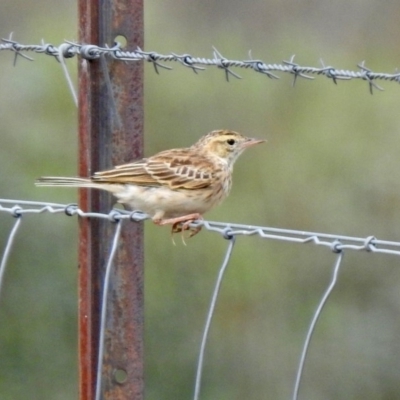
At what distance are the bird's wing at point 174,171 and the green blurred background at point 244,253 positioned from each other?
8.21 feet

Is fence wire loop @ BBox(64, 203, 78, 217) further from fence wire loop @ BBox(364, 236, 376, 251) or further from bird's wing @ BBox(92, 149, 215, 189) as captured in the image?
fence wire loop @ BBox(364, 236, 376, 251)

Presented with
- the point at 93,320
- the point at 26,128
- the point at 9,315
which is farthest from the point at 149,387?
the point at 93,320

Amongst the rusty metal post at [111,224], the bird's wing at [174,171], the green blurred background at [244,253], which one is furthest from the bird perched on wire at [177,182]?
the green blurred background at [244,253]

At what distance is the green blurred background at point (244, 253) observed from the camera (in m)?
9.06

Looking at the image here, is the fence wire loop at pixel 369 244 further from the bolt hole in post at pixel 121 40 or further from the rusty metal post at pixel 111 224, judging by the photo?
the bolt hole in post at pixel 121 40

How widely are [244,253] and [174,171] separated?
12.0 feet

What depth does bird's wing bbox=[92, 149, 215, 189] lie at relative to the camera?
20.1 feet

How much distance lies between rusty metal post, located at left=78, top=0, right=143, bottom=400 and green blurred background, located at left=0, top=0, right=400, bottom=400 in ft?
12.0

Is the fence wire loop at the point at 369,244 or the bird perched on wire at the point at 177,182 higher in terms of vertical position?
the bird perched on wire at the point at 177,182

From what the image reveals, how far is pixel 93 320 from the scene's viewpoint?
5.20 metres

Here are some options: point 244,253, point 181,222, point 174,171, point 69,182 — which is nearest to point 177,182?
point 174,171

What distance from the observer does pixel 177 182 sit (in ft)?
21.2

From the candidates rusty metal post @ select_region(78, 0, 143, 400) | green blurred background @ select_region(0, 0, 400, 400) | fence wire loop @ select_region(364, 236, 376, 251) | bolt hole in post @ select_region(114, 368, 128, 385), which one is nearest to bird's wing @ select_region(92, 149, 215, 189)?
rusty metal post @ select_region(78, 0, 143, 400)

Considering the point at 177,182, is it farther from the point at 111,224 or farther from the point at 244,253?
the point at 244,253
